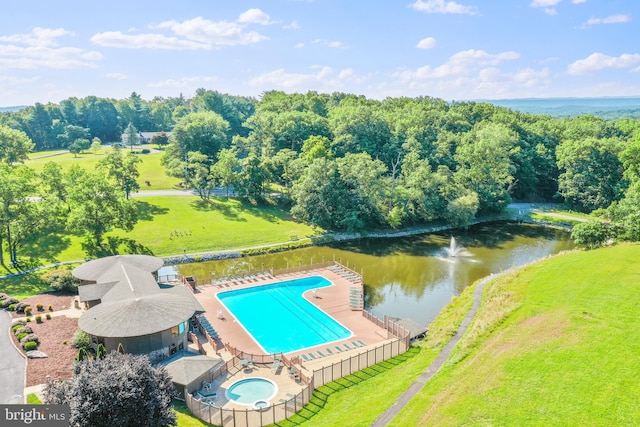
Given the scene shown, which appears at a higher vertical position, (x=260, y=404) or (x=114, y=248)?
(x=114, y=248)

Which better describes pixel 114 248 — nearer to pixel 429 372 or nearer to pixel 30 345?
pixel 30 345

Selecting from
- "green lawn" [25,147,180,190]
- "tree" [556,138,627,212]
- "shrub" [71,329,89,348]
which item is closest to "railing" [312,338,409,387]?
"shrub" [71,329,89,348]

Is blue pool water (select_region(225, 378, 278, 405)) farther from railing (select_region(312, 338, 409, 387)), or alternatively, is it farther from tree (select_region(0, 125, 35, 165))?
tree (select_region(0, 125, 35, 165))

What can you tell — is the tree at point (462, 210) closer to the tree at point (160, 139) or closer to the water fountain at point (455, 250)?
the water fountain at point (455, 250)

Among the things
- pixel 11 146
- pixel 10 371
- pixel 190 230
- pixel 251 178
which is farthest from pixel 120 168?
pixel 10 371

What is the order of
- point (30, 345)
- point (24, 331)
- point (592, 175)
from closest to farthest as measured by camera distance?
point (30, 345) → point (24, 331) → point (592, 175)

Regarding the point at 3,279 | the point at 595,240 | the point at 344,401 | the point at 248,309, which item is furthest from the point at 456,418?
the point at 3,279
